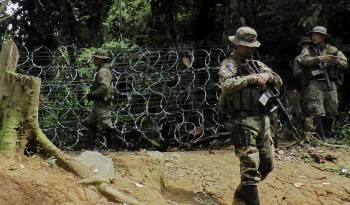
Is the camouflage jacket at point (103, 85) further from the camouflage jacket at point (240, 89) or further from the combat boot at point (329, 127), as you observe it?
the combat boot at point (329, 127)

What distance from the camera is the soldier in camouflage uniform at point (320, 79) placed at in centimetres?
959

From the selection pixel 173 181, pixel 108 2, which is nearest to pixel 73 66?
pixel 173 181

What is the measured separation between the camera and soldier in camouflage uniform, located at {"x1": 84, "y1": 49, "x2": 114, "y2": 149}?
9.34 meters

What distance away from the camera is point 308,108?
9789 mm

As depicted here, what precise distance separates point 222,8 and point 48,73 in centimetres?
438

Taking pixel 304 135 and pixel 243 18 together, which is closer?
pixel 304 135

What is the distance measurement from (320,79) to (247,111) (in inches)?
161

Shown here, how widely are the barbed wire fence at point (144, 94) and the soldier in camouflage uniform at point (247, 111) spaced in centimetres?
415

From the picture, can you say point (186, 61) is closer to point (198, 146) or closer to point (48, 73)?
point (198, 146)

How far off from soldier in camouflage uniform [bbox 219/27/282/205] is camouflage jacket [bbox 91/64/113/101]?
348cm

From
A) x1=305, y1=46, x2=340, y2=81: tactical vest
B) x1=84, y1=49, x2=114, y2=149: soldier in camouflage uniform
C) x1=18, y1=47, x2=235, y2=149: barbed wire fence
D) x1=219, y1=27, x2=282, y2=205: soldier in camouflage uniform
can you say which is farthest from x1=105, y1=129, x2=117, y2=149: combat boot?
x1=219, y1=27, x2=282, y2=205: soldier in camouflage uniform

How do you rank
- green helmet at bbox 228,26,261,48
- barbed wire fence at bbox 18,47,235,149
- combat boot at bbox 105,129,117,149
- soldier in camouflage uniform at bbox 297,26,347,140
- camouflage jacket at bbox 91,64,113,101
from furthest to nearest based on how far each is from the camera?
barbed wire fence at bbox 18,47,235,149 < combat boot at bbox 105,129,117,149 < soldier in camouflage uniform at bbox 297,26,347,140 < camouflage jacket at bbox 91,64,113,101 < green helmet at bbox 228,26,261,48

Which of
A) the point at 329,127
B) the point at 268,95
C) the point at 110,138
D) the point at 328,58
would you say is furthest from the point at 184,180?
the point at 329,127

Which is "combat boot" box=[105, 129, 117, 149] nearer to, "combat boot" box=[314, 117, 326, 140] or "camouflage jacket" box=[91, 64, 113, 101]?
"camouflage jacket" box=[91, 64, 113, 101]
